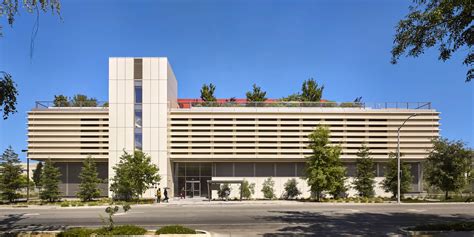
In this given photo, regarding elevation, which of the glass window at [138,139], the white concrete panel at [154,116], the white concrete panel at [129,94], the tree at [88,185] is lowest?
the tree at [88,185]

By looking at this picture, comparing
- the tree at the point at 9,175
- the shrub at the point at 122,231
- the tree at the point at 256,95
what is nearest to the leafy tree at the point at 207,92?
the tree at the point at 256,95

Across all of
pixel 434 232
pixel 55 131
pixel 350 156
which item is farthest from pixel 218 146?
pixel 434 232

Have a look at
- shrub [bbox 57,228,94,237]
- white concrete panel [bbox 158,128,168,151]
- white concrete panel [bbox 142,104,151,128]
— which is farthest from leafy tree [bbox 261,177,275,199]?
shrub [bbox 57,228,94,237]

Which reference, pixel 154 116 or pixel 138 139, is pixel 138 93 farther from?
pixel 138 139

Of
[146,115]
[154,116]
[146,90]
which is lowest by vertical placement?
[154,116]

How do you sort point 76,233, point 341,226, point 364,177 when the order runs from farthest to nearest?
point 364,177, point 341,226, point 76,233

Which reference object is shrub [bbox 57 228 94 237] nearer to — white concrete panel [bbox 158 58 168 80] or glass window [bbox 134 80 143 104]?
glass window [bbox 134 80 143 104]

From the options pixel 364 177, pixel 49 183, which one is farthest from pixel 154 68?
pixel 364 177

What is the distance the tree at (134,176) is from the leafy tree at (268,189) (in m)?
12.3

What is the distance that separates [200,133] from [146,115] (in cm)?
630

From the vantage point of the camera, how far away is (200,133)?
44.5 metres

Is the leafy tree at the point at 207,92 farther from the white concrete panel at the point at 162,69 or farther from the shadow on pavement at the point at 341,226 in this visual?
the shadow on pavement at the point at 341,226

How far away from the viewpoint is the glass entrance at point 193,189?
153ft

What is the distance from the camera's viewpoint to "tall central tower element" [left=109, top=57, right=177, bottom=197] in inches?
1646
